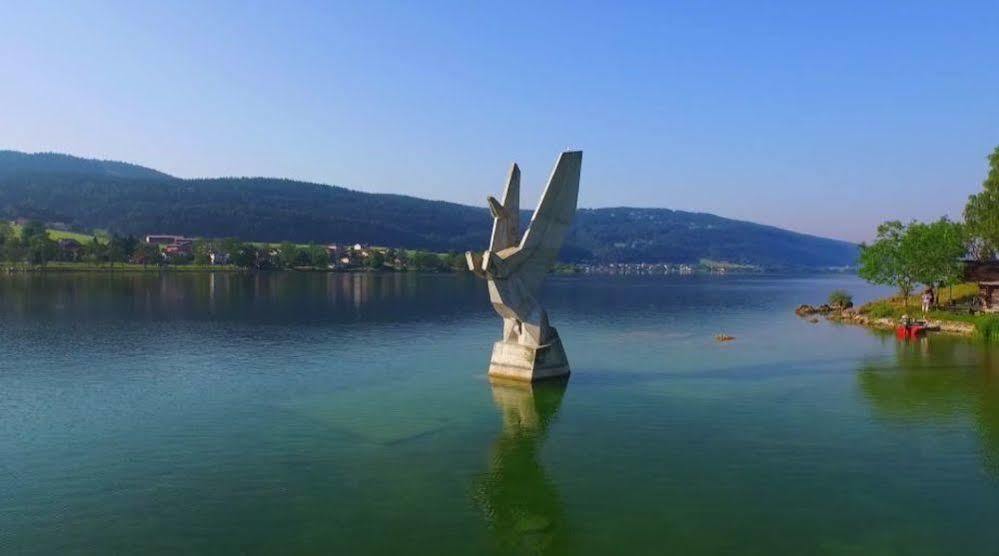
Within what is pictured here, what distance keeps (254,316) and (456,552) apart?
6625 centimetres

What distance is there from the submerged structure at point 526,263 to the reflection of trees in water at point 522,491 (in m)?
6.04

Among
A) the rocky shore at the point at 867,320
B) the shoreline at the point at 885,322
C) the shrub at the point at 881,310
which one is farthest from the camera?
the shrub at the point at 881,310

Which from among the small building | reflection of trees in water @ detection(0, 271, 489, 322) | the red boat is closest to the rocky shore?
the red boat

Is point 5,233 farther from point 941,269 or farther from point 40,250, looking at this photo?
point 941,269

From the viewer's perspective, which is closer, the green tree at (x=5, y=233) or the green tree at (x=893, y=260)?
the green tree at (x=893, y=260)

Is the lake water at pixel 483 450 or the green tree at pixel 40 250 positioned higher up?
the green tree at pixel 40 250

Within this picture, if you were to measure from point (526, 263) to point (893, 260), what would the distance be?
55.2 metres

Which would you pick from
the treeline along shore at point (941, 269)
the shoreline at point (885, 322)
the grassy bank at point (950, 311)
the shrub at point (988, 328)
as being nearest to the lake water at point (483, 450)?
the shrub at point (988, 328)

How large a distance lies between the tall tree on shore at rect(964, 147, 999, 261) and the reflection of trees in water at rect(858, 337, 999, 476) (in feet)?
102

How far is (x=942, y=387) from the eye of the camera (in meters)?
39.5

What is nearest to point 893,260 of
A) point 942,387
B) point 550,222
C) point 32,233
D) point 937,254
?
point 937,254

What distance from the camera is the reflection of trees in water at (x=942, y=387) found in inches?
1271

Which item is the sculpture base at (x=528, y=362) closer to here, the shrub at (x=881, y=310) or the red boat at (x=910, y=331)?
the red boat at (x=910, y=331)

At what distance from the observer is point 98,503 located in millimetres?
20953
